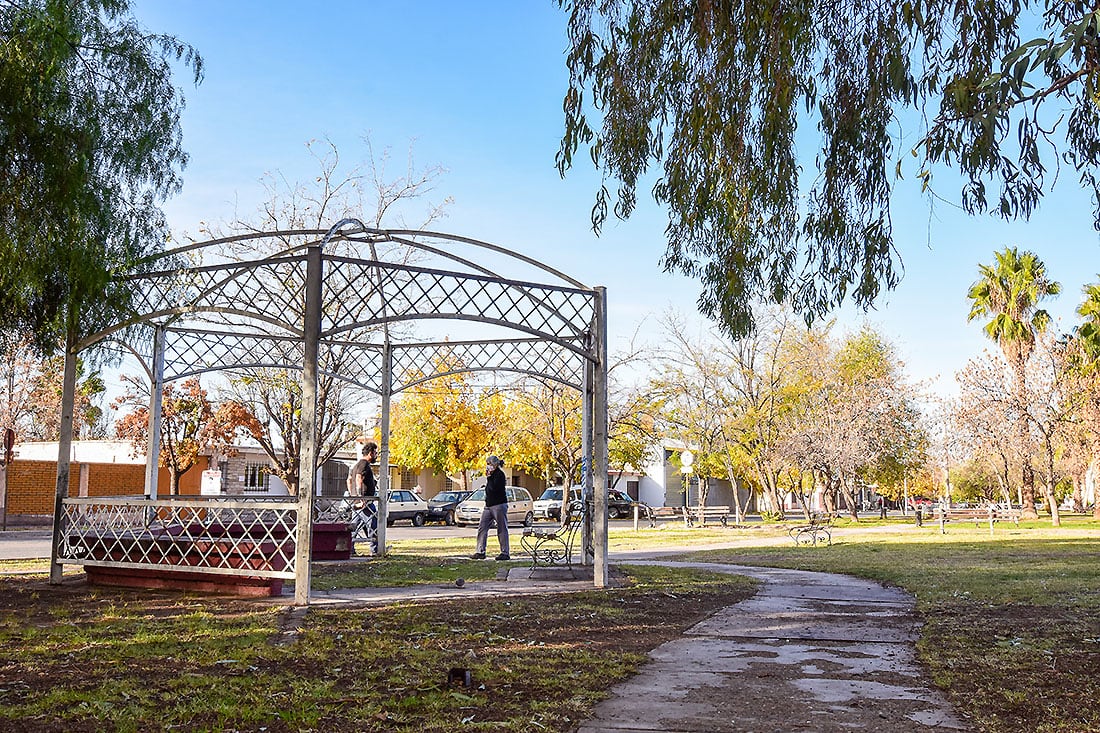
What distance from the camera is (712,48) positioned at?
7.38 m

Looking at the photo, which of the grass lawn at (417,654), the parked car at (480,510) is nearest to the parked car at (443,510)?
the parked car at (480,510)

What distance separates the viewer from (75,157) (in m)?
9.23

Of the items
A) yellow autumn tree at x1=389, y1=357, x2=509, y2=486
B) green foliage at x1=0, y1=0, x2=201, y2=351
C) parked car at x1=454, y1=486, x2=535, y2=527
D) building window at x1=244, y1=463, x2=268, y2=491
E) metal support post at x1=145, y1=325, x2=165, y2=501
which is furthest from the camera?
building window at x1=244, y1=463, x2=268, y2=491

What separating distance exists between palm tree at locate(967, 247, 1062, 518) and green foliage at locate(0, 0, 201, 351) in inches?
1498

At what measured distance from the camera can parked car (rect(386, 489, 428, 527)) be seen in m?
35.4

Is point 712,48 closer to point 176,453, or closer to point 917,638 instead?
point 917,638

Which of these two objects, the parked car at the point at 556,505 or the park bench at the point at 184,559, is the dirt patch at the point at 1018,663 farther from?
the parked car at the point at 556,505

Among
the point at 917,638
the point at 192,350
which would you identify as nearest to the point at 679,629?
the point at 917,638

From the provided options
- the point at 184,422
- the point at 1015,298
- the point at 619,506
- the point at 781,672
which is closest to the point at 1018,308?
the point at 1015,298

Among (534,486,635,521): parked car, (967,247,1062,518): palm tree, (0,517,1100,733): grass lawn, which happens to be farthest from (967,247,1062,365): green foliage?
(0,517,1100,733): grass lawn

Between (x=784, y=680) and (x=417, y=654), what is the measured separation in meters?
2.48

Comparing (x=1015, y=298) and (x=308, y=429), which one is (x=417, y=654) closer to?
(x=308, y=429)

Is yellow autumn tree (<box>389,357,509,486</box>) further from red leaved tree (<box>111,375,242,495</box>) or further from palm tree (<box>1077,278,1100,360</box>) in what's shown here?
palm tree (<box>1077,278,1100,360</box>)

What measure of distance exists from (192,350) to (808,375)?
2852 cm
